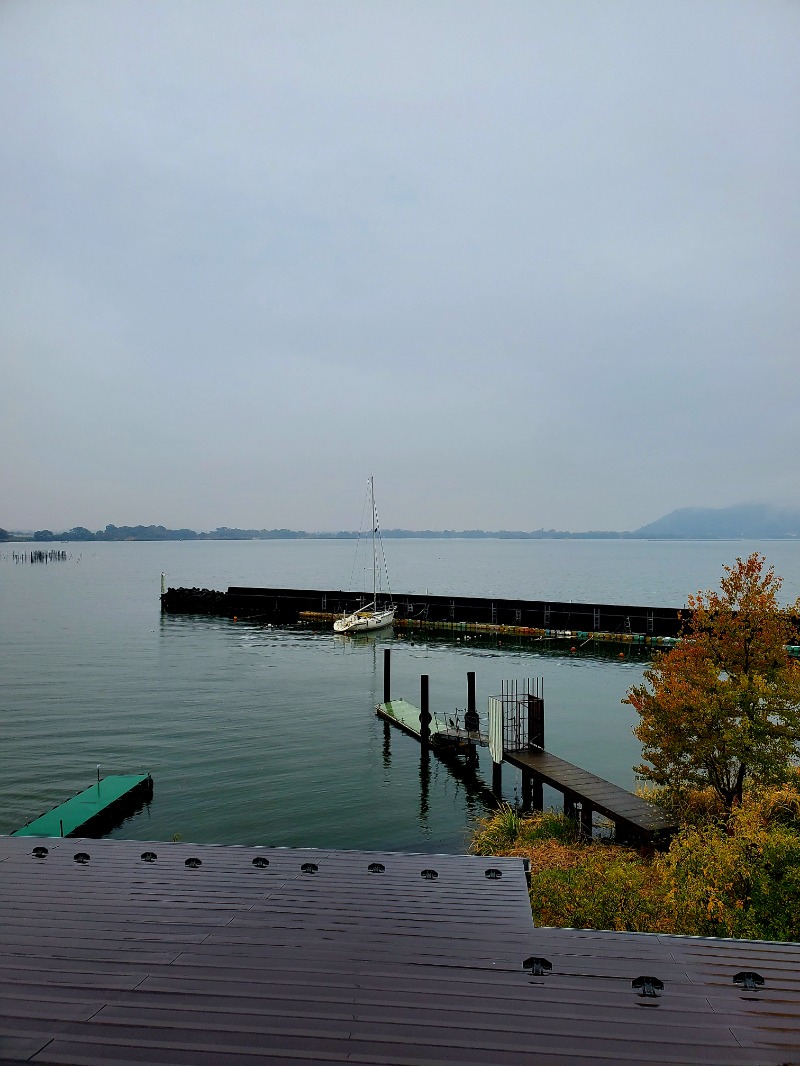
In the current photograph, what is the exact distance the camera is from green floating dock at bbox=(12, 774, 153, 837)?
66.9ft

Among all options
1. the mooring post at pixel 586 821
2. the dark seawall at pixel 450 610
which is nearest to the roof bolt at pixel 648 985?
the mooring post at pixel 586 821

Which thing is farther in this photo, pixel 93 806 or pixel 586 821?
pixel 93 806

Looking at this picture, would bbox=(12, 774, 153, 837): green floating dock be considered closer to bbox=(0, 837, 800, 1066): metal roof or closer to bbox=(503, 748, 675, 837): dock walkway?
bbox=(0, 837, 800, 1066): metal roof

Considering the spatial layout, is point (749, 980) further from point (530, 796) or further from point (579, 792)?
point (530, 796)

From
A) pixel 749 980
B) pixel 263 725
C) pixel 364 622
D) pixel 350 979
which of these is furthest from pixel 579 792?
pixel 364 622

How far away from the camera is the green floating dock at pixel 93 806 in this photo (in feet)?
66.9

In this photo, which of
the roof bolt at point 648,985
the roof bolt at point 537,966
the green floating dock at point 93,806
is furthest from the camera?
the green floating dock at point 93,806

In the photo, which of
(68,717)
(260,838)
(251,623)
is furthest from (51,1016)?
(251,623)

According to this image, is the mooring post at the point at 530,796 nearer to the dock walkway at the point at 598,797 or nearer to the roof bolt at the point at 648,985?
the dock walkway at the point at 598,797

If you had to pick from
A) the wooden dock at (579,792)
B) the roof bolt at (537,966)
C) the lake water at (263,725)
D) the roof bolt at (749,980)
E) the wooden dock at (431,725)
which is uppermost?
the roof bolt at (537,966)

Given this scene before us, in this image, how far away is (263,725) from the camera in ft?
113

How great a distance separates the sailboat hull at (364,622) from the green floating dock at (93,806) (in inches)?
1693

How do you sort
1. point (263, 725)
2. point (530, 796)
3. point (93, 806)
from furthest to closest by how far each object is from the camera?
point (263, 725) → point (530, 796) → point (93, 806)

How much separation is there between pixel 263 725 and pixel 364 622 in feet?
118
